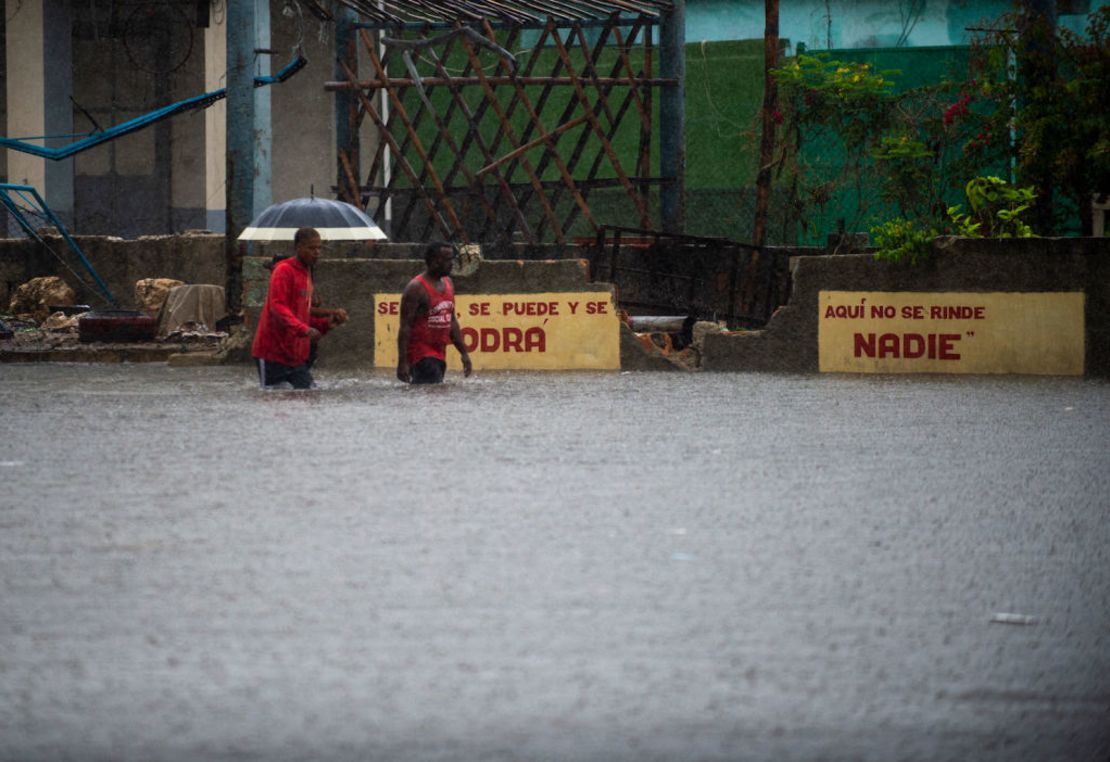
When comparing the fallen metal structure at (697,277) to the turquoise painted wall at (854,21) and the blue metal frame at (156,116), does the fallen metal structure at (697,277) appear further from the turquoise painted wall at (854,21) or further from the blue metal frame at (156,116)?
the turquoise painted wall at (854,21)

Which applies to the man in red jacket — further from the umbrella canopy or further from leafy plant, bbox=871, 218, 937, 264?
leafy plant, bbox=871, 218, 937, 264

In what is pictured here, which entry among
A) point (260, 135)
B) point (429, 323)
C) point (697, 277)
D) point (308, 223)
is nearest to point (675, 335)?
point (697, 277)

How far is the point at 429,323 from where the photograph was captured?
1703 cm

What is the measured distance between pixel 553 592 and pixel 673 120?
2117cm

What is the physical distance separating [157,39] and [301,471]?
2697 cm

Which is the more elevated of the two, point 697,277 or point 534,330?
point 697,277

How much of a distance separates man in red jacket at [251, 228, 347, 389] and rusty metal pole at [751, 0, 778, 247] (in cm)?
858

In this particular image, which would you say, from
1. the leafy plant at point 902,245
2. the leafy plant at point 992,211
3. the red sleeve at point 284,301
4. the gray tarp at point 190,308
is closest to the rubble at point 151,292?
the gray tarp at point 190,308

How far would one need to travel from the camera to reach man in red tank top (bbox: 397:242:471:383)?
17.0 metres

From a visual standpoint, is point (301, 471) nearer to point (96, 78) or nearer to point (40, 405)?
point (40, 405)

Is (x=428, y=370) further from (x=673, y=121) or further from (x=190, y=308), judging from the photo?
(x=673, y=121)

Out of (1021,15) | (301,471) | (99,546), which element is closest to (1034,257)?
(1021,15)

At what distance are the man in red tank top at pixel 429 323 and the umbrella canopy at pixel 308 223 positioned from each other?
330 cm

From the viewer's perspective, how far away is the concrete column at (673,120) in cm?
2727
